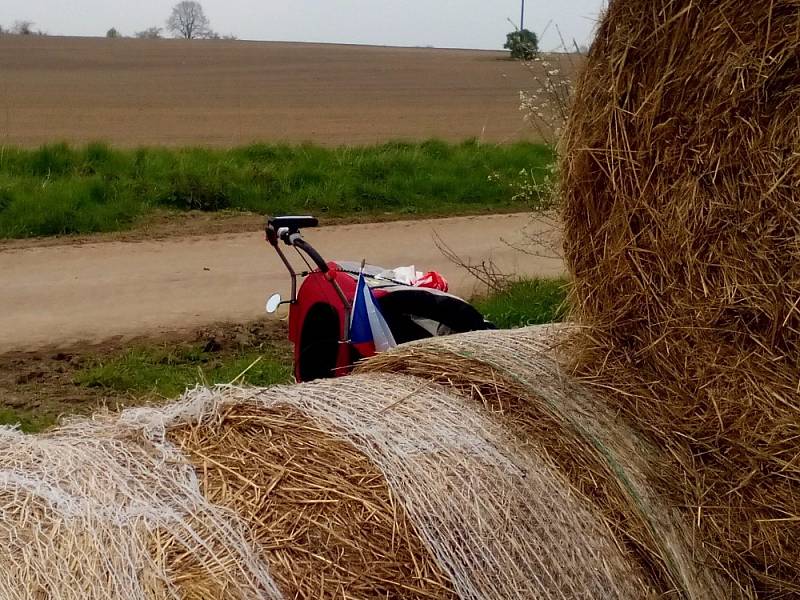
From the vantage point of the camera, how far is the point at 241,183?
9875 millimetres

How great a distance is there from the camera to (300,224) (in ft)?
11.9

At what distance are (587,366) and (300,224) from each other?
151cm

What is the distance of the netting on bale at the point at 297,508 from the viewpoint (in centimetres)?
180

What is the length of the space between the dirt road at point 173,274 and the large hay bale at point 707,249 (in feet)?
14.4

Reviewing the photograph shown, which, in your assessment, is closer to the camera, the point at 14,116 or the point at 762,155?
the point at 762,155

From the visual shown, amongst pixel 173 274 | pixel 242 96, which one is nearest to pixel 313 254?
pixel 173 274

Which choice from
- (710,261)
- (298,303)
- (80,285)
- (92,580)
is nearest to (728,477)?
(710,261)

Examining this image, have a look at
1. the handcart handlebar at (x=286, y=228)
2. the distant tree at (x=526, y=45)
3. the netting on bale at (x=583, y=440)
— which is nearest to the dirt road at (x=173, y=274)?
the distant tree at (x=526, y=45)

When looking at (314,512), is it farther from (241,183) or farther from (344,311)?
(241,183)

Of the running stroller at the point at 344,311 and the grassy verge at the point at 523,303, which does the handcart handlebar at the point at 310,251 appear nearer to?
the running stroller at the point at 344,311

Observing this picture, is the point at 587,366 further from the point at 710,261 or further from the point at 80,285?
the point at 80,285

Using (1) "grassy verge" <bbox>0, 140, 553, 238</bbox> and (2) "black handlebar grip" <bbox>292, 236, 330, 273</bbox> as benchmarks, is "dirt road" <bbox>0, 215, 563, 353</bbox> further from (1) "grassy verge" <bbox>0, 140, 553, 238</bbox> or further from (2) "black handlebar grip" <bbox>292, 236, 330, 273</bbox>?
(2) "black handlebar grip" <bbox>292, 236, 330, 273</bbox>

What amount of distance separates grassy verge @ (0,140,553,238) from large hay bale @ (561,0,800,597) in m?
6.57

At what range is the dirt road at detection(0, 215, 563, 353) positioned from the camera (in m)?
6.32
